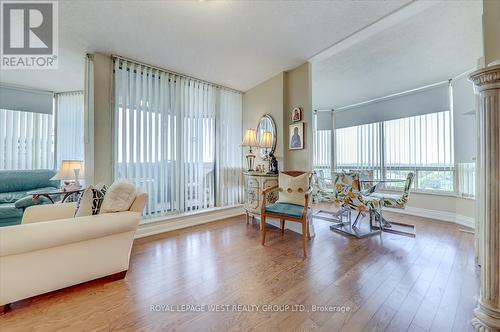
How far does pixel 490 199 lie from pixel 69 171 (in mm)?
4179

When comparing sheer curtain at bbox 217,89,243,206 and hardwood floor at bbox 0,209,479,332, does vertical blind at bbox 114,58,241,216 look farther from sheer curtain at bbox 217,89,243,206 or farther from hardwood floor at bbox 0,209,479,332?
hardwood floor at bbox 0,209,479,332

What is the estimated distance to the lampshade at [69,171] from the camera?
264 cm

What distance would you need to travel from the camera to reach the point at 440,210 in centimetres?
391

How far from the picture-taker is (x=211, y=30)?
2396mm

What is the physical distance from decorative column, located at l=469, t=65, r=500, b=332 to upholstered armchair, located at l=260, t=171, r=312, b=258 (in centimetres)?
142

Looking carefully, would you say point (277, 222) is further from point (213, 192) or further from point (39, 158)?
point (39, 158)

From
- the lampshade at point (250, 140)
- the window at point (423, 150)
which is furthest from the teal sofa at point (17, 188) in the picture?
the window at point (423, 150)

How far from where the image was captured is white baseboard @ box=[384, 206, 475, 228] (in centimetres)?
344

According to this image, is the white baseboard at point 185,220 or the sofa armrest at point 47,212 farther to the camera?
the white baseboard at point 185,220

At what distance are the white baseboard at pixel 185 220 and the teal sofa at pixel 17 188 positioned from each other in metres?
1.49

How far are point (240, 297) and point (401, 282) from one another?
145 cm

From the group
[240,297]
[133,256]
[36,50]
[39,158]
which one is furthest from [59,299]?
[39,158]

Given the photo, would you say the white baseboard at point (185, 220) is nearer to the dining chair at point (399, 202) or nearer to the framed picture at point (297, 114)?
the framed picture at point (297, 114)

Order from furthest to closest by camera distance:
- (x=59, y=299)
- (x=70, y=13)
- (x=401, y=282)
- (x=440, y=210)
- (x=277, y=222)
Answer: (x=440, y=210) < (x=277, y=222) < (x=70, y=13) < (x=401, y=282) < (x=59, y=299)
